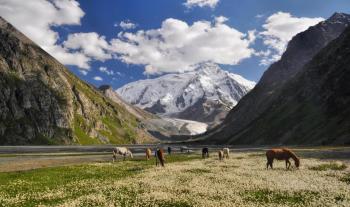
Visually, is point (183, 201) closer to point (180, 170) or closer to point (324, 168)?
point (180, 170)

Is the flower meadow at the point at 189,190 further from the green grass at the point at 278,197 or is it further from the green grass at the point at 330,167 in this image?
the green grass at the point at 330,167

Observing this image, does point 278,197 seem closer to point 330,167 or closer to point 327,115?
point 330,167

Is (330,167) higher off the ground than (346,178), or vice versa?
(330,167)

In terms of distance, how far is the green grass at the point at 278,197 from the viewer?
89.7 feet

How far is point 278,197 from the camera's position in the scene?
2895cm

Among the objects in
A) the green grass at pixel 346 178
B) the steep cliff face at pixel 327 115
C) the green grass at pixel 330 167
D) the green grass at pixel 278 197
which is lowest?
the green grass at pixel 278 197

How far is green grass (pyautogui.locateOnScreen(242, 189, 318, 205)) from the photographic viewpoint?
89.7ft

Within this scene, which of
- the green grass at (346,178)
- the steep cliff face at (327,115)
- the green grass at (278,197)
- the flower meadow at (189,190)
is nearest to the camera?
the green grass at (278,197)

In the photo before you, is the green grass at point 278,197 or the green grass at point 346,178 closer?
the green grass at point 278,197

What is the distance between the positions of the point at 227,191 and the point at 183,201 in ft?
16.4

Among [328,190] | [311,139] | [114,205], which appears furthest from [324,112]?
[114,205]

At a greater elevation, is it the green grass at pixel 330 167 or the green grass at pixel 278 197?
the green grass at pixel 330 167

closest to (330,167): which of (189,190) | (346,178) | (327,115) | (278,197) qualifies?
(346,178)

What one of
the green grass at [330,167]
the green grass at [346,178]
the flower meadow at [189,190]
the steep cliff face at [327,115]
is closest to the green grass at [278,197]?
the flower meadow at [189,190]
